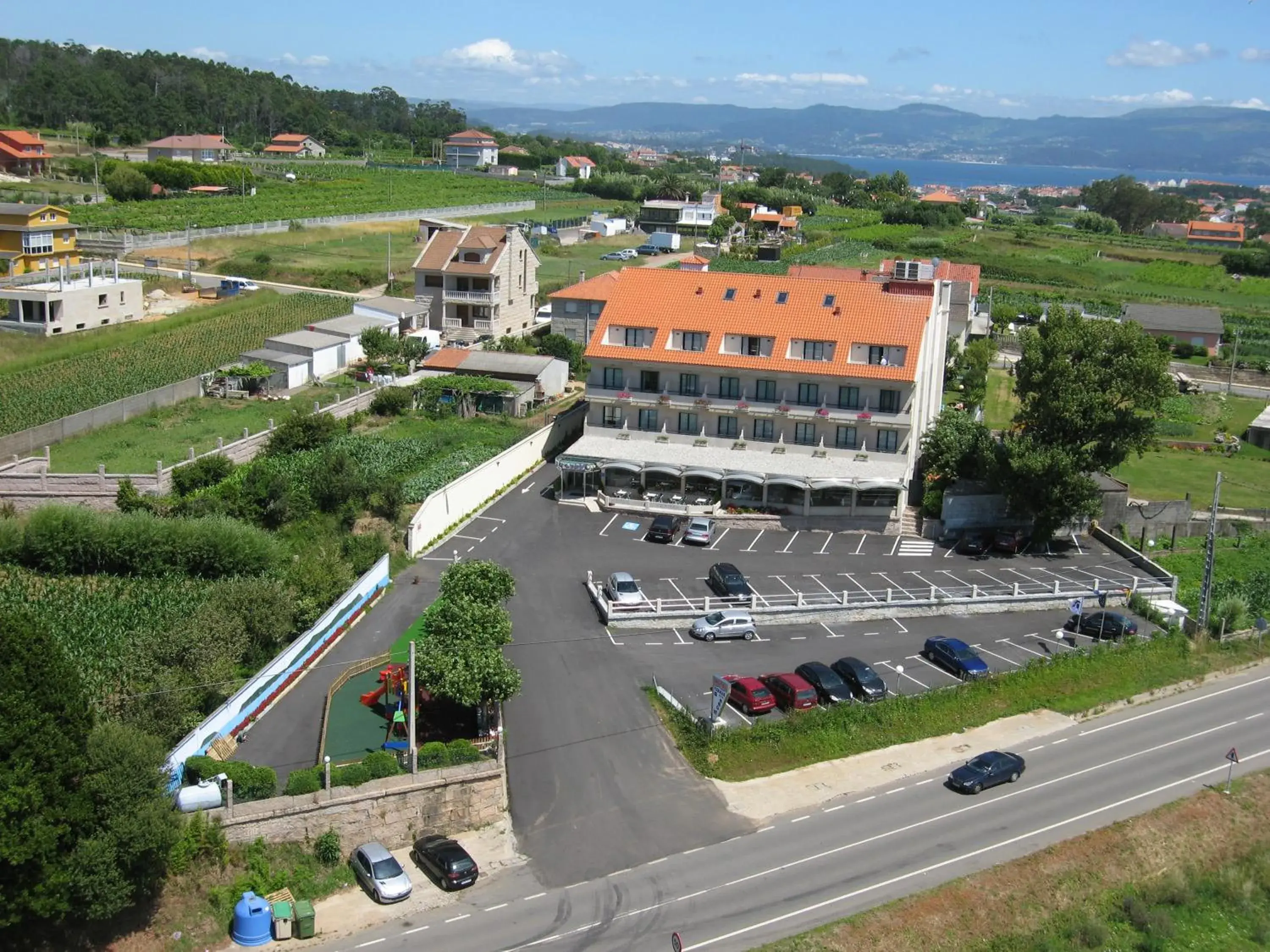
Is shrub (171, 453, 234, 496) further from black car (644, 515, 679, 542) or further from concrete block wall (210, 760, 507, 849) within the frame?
concrete block wall (210, 760, 507, 849)

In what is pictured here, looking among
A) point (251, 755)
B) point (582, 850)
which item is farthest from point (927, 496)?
point (251, 755)

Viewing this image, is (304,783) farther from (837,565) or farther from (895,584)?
(895,584)

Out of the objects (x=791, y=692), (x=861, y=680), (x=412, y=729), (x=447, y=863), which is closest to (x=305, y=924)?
(x=447, y=863)

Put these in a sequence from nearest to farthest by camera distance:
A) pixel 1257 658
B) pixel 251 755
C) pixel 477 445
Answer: pixel 251 755, pixel 1257 658, pixel 477 445

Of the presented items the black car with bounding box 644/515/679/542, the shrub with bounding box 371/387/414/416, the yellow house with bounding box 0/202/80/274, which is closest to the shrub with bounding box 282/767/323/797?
the black car with bounding box 644/515/679/542

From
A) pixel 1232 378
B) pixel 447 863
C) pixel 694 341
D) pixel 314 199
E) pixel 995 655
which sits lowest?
pixel 447 863

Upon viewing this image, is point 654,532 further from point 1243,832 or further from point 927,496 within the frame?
point 1243,832
